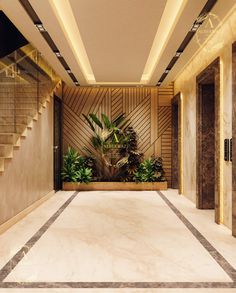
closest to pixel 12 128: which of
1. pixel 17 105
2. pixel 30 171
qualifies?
pixel 17 105

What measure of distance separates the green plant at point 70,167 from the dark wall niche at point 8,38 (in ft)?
11.8

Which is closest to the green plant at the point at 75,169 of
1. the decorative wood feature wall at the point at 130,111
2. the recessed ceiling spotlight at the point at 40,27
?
the decorative wood feature wall at the point at 130,111

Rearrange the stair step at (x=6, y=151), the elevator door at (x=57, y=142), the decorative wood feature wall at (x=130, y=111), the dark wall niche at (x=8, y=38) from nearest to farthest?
the stair step at (x=6, y=151), the dark wall niche at (x=8, y=38), the elevator door at (x=57, y=142), the decorative wood feature wall at (x=130, y=111)

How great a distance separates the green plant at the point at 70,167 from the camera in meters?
8.52

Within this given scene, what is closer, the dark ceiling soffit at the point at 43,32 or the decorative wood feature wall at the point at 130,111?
the dark ceiling soffit at the point at 43,32

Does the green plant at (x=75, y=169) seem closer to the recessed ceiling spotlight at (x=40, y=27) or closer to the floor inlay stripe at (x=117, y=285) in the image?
the recessed ceiling spotlight at (x=40, y=27)

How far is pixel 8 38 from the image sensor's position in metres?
5.42

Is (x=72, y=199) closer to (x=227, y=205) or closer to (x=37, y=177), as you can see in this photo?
(x=37, y=177)

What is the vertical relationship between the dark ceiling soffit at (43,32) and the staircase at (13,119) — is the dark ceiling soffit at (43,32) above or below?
above

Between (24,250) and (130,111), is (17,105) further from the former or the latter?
(130,111)

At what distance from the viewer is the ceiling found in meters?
3.80

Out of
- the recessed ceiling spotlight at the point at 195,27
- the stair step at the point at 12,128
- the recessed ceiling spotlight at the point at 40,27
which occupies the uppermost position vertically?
the recessed ceiling spotlight at the point at 195,27

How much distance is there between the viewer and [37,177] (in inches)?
246

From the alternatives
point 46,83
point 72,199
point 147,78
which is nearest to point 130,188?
point 72,199
